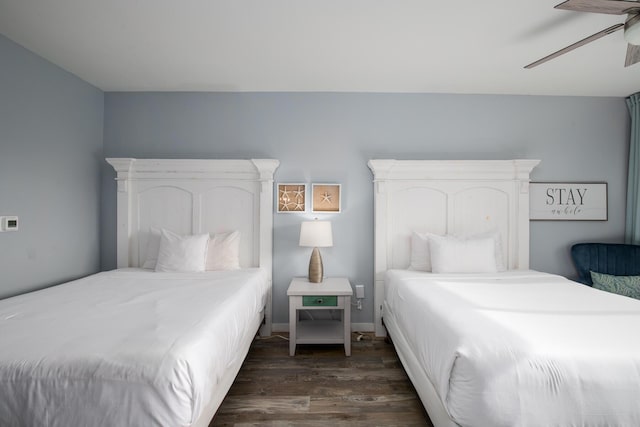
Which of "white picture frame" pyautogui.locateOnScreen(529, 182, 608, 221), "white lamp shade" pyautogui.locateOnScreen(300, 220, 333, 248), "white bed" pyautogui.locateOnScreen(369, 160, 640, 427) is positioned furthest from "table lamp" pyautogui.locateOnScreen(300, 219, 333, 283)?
"white picture frame" pyautogui.locateOnScreen(529, 182, 608, 221)

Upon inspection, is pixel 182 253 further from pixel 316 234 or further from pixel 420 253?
pixel 420 253

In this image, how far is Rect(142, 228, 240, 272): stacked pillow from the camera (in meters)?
2.70

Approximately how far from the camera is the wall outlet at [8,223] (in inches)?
84.9

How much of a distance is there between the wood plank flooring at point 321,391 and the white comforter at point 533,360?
33 centimetres

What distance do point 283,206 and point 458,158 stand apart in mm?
1880

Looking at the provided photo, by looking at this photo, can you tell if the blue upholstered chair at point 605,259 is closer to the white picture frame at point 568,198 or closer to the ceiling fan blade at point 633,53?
the white picture frame at point 568,198

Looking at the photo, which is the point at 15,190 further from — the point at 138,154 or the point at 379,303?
the point at 379,303

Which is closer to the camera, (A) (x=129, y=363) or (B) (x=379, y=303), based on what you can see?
(A) (x=129, y=363)

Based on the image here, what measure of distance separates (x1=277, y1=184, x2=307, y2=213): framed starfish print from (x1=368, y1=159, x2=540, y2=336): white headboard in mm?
738

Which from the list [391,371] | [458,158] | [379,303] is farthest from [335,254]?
[458,158]

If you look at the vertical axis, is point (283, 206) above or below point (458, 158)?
below

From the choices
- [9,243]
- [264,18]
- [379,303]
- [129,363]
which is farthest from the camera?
[379,303]

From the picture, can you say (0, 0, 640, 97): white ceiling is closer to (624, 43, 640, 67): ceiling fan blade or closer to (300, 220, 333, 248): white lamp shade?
(624, 43, 640, 67): ceiling fan blade

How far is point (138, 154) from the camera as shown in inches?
122
